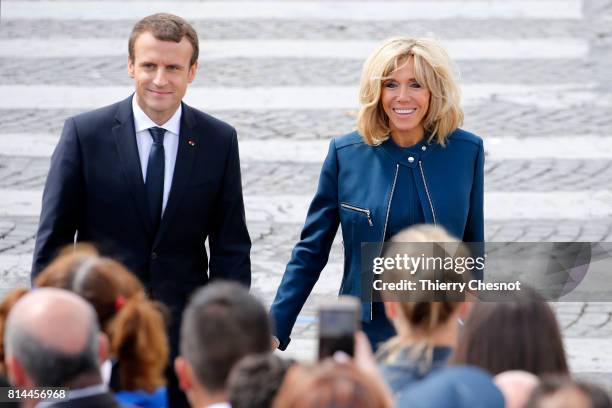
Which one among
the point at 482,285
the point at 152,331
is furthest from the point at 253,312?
the point at 482,285

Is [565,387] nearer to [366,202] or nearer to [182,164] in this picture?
[366,202]

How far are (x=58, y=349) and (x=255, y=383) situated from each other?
2.02 feet

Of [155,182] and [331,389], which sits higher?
[155,182]

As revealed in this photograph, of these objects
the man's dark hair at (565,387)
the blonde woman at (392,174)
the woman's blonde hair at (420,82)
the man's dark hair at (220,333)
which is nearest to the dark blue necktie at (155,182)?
the blonde woman at (392,174)

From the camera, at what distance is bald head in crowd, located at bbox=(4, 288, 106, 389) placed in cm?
377

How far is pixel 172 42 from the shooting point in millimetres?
5941

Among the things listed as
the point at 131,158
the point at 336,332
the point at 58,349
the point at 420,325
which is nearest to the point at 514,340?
the point at 420,325

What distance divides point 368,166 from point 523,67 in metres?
6.89

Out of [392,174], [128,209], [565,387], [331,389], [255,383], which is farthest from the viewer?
[392,174]

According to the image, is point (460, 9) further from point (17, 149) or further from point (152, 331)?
point (152, 331)

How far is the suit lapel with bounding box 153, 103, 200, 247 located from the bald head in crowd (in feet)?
6.51

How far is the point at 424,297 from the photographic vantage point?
4.48 meters

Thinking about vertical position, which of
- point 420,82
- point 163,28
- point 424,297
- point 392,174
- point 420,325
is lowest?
point 420,325

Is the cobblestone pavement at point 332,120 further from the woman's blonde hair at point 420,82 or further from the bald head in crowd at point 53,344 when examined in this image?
the bald head in crowd at point 53,344
